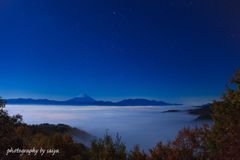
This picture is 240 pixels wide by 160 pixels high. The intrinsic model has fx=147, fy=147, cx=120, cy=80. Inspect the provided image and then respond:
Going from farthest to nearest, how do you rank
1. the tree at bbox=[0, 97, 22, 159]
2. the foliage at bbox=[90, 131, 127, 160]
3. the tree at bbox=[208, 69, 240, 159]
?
the tree at bbox=[208, 69, 240, 159]
the tree at bbox=[0, 97, 22, 159]
the foliage at bbox=[90, 131, 127, 160]

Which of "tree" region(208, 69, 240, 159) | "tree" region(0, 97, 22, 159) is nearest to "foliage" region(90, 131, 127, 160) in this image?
"tree" region(0, 97, 22, 159)

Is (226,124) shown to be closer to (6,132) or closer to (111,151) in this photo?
(111,151)

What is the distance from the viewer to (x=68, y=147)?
10.7 metres

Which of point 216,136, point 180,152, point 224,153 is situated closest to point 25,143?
point 180,152

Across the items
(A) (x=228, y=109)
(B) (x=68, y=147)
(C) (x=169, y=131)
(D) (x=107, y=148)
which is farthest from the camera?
(C) (x=169, y=131)

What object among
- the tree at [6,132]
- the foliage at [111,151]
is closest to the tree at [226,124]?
the foliage at [111,151]

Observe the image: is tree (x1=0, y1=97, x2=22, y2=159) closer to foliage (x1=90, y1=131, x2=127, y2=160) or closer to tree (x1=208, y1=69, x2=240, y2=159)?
foliage (x1=90, y1=131, x2=127, y2=160)

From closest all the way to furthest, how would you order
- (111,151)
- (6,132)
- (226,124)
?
(111,151) < (6,132) < (226,124)

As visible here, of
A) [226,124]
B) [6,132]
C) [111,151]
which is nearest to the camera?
[111,151]

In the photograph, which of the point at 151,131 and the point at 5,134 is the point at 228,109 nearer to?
the point at 5,134

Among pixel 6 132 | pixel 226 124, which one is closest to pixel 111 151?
pixel 6 132

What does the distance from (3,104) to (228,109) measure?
15.9 metres

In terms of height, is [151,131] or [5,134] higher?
[5,134]

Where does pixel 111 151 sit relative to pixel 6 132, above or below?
below
